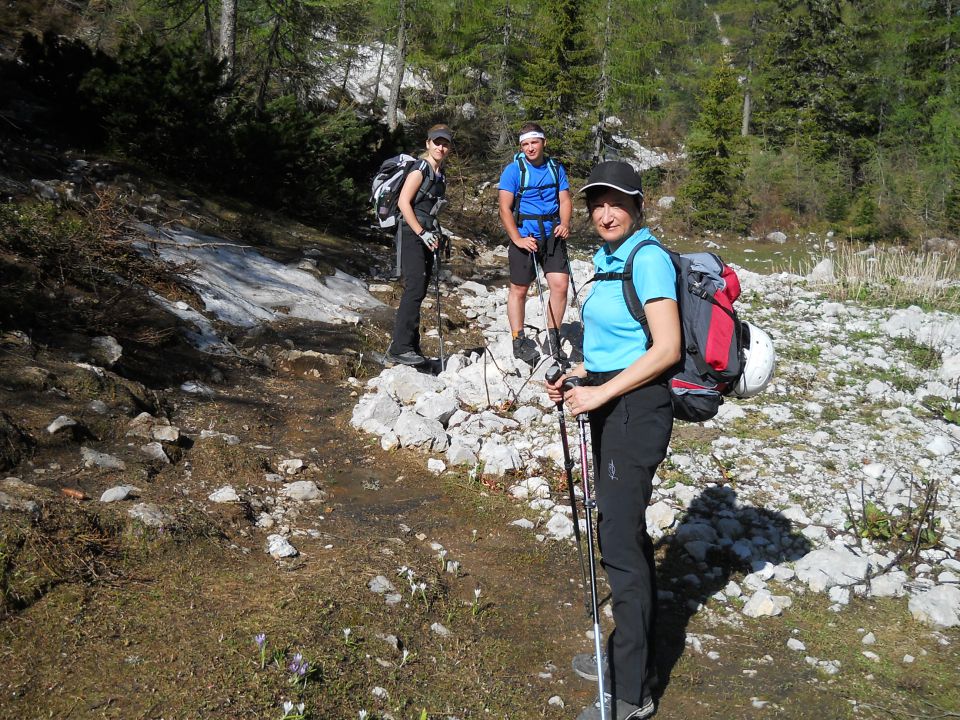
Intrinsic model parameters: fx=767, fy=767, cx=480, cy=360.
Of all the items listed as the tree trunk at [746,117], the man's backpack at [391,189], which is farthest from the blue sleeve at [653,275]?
the tree trunk at [746,117]

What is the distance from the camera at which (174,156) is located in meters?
11.4

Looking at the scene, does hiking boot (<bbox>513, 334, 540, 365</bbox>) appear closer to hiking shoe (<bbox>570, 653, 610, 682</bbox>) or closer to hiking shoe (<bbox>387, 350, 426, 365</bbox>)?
hiking shoe (<bbox>387, 350, 426, 365</bbox>)

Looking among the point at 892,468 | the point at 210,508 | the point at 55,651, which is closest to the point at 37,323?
the point at 210,508

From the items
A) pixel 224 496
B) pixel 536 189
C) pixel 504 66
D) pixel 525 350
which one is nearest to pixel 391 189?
pixel 536 189

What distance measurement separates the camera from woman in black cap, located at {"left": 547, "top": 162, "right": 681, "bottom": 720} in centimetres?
292

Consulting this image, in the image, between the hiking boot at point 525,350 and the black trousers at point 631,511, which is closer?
the black trousers at point 631,511

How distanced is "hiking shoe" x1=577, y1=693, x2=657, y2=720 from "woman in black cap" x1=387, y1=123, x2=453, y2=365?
4400 millimetres

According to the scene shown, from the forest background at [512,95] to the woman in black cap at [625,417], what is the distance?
27.4 ft

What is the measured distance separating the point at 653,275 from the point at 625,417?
1.83ft

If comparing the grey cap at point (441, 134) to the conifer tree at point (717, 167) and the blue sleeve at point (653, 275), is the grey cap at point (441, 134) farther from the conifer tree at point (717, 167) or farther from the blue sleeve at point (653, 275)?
the conifer tree at point (717, 167)

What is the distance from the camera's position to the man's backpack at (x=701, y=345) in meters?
2.98

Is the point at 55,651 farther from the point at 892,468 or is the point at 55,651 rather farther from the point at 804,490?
the point at 892,468

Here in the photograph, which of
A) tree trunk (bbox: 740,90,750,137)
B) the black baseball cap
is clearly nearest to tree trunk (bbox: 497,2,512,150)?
tree trunk (bbox: 740,90,750,137)

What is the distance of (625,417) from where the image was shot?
9.75ft
